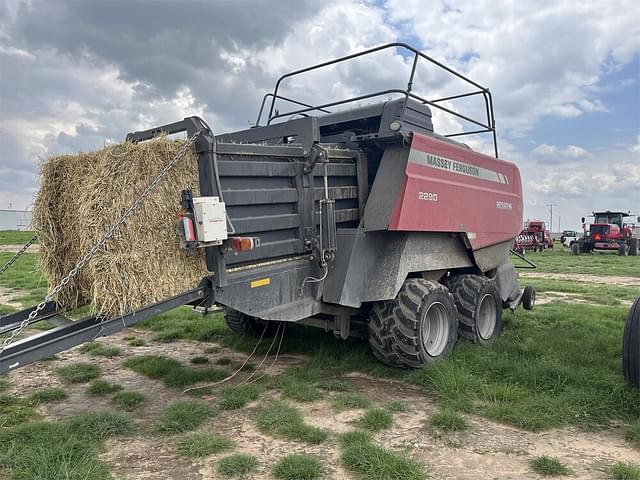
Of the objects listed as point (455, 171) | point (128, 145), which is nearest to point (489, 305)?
point (455, 171)

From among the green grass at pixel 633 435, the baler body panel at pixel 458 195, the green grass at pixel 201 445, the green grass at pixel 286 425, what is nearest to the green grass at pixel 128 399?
the green grass at pixel 201 445

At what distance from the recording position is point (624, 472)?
3217 millimetres

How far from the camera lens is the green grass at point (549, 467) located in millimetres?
3275

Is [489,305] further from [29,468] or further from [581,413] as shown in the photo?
[29,468]

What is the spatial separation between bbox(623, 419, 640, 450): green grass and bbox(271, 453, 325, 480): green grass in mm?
2225

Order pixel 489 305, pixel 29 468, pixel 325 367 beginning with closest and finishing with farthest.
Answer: pixel 29 468 → pixel 325 367 → pixel 489 305

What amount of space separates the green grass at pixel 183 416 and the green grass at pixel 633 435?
311 cm

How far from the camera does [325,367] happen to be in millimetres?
5480

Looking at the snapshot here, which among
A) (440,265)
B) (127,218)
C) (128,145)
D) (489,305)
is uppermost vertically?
(128,145)

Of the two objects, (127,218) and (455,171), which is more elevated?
→ (455,171)

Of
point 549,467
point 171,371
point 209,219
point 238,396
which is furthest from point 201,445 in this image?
point 549,467

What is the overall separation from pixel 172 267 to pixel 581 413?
3.39 metres

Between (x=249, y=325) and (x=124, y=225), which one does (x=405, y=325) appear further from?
(x=124, y=225)

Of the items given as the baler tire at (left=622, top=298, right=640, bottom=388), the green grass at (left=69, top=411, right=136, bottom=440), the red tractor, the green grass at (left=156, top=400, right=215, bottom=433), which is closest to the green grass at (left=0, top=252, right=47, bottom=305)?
the green grass at (left=69, top=411, right=136, bottom=440)
